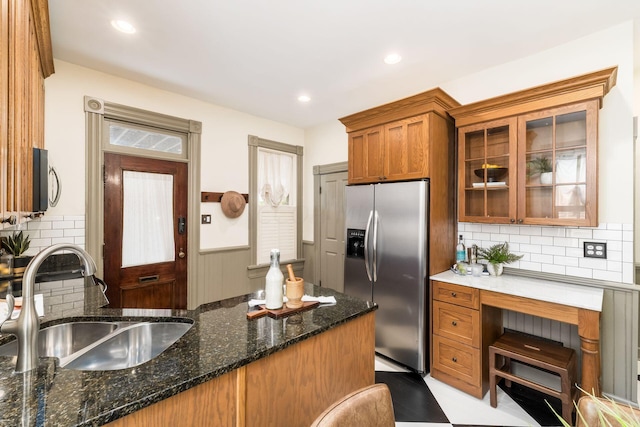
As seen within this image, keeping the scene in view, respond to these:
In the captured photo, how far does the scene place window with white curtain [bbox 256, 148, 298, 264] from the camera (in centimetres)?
424

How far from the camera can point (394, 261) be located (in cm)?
278

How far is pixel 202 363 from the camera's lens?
97 centimetres

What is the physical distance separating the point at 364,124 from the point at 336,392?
8.19 feet

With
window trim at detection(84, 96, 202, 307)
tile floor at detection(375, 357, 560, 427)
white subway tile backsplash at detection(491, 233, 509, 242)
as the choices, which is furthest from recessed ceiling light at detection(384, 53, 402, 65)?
tile floor at detection(375, 357, 560, 427)

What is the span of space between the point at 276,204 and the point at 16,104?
3.13 metres

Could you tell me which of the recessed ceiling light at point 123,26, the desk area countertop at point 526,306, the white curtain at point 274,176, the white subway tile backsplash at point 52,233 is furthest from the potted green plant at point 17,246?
the desk area countertop at point 526,306

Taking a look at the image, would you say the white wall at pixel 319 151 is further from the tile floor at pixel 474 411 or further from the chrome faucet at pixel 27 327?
the chrome faucet at pixel 27 327

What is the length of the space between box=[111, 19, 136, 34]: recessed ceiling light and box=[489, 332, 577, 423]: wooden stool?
11.6ft

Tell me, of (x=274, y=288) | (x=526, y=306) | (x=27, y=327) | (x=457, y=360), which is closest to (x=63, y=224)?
(x=27, y=327)

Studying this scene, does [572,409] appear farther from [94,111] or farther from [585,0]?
[94,111]

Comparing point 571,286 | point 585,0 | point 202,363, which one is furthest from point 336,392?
point 585,0

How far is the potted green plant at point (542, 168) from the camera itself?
233 centimetres

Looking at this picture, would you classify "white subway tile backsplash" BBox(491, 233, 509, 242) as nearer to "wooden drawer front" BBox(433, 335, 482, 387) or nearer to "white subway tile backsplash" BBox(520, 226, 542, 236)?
"white subway tile backsplash" BBox(520, 226, 542, 236)

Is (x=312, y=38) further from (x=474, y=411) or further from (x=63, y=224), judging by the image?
(x=474, y=411)
